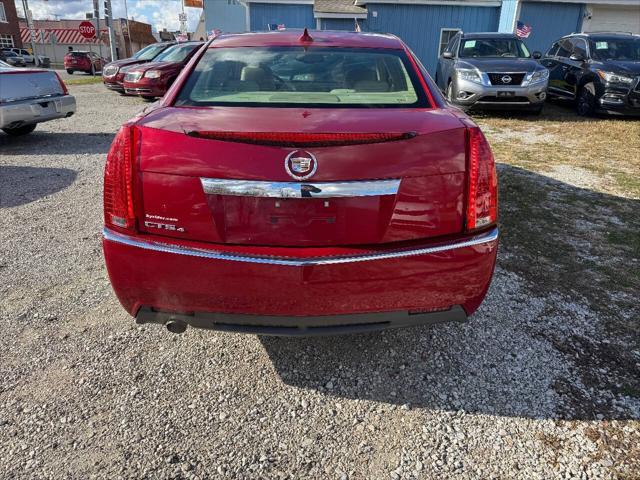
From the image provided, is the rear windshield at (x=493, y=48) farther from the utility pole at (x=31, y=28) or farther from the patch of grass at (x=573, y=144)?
the utility pole at (x=31, y=28)

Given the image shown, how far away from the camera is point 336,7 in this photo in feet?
69.0

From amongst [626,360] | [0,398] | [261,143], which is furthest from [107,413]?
[626,360]

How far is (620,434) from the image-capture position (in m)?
2.07

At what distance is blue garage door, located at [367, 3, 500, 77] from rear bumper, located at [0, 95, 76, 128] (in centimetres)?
1484

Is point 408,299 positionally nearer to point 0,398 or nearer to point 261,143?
point 261,143

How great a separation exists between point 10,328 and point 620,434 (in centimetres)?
323

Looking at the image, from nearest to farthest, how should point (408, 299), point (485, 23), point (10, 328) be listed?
point (408, 299) → point (10, 328) → point (485, 23)

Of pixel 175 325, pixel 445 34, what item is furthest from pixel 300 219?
pixel 445 34

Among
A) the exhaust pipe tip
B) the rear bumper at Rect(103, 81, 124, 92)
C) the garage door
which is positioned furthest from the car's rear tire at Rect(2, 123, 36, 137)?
the garage door

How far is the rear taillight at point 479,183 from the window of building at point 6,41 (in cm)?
6029

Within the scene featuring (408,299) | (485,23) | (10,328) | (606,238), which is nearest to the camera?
(408,299)

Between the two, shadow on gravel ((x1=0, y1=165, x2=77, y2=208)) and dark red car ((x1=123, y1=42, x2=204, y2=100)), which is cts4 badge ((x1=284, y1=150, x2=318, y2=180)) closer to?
shadow on gravel ((x1=0, y1=165, x2=77, y2=208))

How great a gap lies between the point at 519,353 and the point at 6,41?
62.1 meters

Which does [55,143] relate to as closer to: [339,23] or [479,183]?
[479,183]
